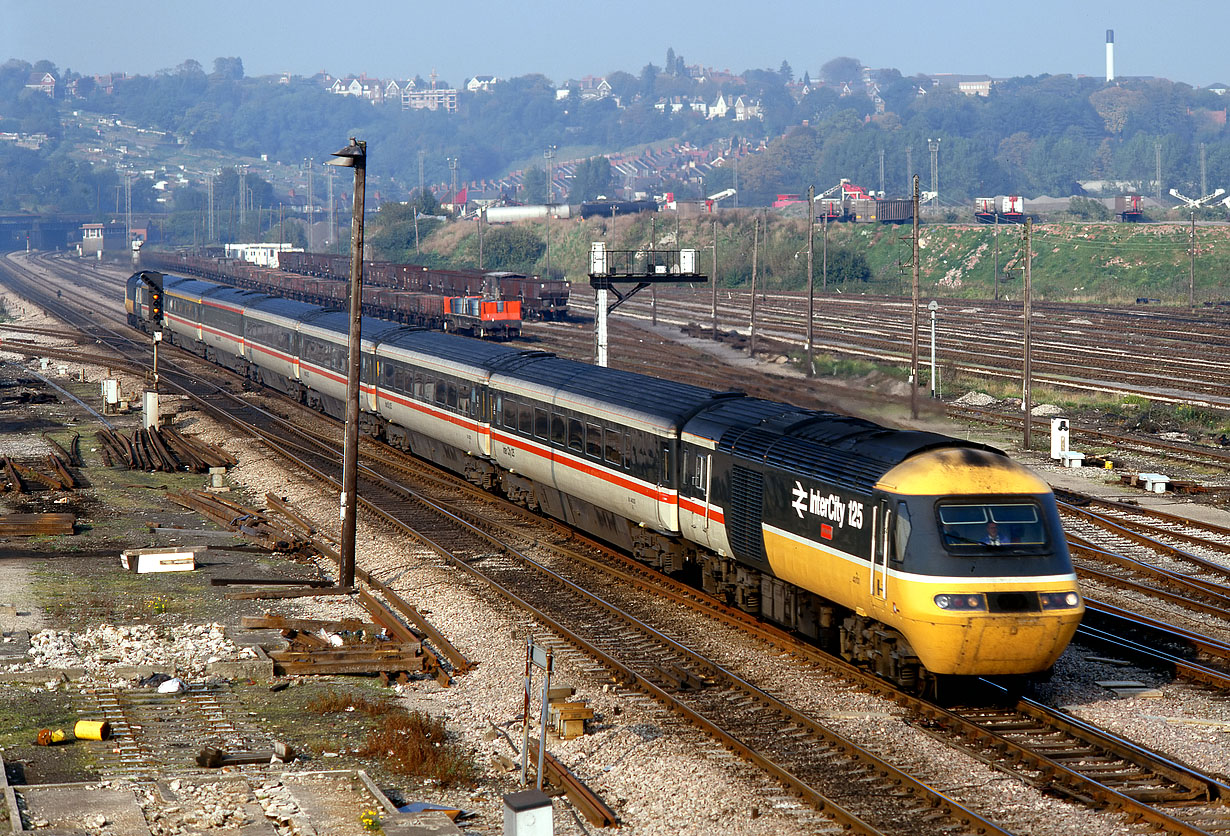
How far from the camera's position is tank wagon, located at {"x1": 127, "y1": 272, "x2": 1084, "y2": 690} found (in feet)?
50.9

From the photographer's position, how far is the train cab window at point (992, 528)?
15.6 meters

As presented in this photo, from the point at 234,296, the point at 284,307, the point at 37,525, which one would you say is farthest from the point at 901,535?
the point at 234,296

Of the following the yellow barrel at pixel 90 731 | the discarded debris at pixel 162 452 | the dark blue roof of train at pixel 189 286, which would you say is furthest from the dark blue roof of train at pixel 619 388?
the dark blue roof of train at pixel 189 286

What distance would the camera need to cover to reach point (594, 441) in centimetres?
2545

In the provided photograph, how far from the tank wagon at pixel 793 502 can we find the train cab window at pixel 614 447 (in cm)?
5

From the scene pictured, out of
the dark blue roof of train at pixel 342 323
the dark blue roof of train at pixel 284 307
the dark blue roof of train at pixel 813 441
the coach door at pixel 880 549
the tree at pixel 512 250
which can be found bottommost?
the coach door at pixel 880 549

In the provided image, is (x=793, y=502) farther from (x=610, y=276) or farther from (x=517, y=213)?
(x=517, y=213)

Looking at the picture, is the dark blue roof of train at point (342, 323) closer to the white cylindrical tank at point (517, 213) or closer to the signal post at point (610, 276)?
the signal post at point (610, 276)

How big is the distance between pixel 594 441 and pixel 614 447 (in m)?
1.00

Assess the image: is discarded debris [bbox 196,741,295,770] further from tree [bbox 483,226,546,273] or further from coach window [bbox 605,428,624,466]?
tree [bbox 483,226,546,273]

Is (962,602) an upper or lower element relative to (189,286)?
lower

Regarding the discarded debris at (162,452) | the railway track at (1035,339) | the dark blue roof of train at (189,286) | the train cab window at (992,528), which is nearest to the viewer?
the train cab window at (992,528)

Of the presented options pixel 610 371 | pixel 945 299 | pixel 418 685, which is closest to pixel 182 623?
pixel 418 685

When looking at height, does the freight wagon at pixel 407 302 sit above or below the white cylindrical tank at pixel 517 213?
below
